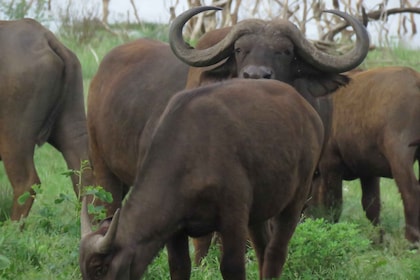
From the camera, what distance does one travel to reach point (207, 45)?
405 inches

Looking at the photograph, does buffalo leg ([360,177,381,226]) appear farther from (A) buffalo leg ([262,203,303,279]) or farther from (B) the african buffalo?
(A) buffalo leg ([262,203,303,279])

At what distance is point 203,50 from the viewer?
987 centimetres

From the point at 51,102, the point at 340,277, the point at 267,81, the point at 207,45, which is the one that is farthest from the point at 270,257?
the point at 51,102

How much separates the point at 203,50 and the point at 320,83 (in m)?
0.96

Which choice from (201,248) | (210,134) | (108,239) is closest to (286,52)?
(201,248)

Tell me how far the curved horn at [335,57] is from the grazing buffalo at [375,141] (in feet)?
5.31

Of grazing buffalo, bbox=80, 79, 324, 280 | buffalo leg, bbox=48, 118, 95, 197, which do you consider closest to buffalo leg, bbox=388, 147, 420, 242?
buffalo leg, bbox=48, 118, 95, 197

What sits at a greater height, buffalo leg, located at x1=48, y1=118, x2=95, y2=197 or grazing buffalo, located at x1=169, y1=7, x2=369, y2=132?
grazing buffalo, located at x1=169, y1=7, x2=369, y2=132

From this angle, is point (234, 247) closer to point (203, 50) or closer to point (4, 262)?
point (4, 262)

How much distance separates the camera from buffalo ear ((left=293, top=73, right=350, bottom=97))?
965 centimetres

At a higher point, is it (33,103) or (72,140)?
→ (33,103)

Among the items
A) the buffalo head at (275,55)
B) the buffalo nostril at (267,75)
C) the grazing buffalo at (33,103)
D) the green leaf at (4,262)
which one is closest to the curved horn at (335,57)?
the buffalo head at (275,55)

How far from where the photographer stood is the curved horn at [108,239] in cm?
650

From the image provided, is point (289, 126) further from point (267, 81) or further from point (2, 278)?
point (2, 278)
